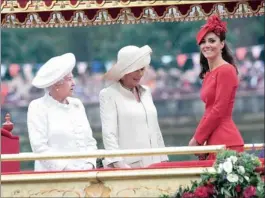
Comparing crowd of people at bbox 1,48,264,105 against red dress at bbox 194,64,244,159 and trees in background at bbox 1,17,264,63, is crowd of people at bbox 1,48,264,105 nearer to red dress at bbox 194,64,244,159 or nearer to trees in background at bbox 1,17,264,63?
trees in background at bbox 1,17,264,63

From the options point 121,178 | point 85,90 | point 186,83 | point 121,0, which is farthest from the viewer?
point 186,83

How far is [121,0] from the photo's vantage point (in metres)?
13.0

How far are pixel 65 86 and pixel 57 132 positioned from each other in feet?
1.24

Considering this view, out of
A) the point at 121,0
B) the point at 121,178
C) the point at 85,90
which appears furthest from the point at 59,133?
the point at 85,90

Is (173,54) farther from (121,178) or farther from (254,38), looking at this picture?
(121,178)

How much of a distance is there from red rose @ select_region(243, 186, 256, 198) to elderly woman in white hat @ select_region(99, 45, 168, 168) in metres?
1.38

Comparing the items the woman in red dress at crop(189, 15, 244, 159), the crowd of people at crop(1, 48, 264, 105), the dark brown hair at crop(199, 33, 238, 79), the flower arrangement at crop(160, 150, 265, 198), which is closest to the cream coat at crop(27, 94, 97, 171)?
the woman in red dress at crop(189, 15, 244, 159)

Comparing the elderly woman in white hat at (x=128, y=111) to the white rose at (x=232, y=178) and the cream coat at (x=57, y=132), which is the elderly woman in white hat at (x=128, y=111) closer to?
the cream coat at (x=57, y=132)

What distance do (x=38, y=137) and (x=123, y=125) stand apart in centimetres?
73

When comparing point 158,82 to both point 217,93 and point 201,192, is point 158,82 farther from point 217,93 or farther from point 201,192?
point 201,192

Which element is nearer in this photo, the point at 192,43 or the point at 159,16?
the point at 159,16

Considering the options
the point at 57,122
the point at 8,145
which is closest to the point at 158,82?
the point at 8,145

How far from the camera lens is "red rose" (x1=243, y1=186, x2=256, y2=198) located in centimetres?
1065

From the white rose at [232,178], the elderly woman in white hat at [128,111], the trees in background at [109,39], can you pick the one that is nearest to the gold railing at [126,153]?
the white rose at [232,178]
